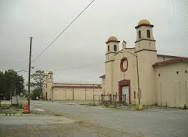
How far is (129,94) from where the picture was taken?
4209 cm

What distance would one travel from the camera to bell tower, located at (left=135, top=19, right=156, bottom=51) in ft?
126

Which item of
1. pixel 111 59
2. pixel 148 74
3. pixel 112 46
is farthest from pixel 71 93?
pixel 148 74

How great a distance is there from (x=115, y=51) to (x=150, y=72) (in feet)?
37.8

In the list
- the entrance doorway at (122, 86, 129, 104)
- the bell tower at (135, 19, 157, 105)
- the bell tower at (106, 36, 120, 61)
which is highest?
the bell tower at (106, 36, 120, 61)

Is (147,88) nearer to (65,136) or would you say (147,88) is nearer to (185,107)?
(185,107)

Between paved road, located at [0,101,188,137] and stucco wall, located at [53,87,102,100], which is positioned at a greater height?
stucco wall, located at [53,87,102,100]

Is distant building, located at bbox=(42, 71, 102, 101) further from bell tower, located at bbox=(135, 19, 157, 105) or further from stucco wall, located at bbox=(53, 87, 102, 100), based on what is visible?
bell tower, located at bbox=(135, 19, 157, 105)

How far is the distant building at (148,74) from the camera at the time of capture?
33250 millimetres

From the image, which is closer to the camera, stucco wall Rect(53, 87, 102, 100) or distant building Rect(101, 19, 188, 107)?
distant building Rect(101, 19, 188, 107)

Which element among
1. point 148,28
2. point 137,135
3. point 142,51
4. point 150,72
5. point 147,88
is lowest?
point 137,135

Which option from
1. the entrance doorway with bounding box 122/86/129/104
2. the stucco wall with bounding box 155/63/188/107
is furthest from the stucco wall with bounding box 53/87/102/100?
the stucco wall with bounding box 155/63/188/107

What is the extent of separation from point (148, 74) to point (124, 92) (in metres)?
7.40

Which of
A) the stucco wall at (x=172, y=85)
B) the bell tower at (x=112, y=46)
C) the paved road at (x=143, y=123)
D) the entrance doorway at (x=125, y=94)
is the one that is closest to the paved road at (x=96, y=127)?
the paved road at (x=143, y=123)

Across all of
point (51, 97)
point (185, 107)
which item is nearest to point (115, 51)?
point (185, 107)
